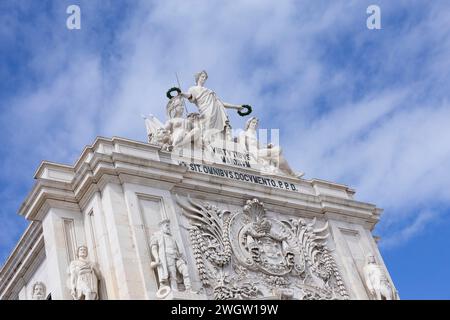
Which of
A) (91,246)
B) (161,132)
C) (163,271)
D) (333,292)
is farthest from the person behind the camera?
(161,132)

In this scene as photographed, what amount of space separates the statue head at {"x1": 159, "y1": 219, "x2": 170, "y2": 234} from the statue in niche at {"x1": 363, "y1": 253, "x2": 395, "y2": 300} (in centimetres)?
547

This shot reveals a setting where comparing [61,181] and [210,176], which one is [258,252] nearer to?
[210,176]

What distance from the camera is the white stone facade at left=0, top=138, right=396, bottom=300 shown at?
17438mm

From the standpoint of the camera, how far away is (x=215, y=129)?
22172mm

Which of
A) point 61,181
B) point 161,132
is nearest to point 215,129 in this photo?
point 161,132

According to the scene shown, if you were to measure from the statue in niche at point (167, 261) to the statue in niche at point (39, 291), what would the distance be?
3.30 m

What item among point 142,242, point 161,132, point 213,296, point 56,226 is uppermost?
point 161,132

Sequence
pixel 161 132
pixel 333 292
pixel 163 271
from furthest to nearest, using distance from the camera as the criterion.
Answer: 1. pixel 161 132
2. pixel 333 292
3. pixel 163 271

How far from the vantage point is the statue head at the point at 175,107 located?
855 inches

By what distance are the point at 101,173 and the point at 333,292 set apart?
617cm

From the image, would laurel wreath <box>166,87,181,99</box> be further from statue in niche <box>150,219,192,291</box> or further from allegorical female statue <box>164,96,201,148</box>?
statue in niche <box>150,219,192,291</box>

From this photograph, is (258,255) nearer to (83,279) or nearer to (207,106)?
(83,279)

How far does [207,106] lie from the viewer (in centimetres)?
2261

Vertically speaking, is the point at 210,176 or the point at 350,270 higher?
the point at 210,176
